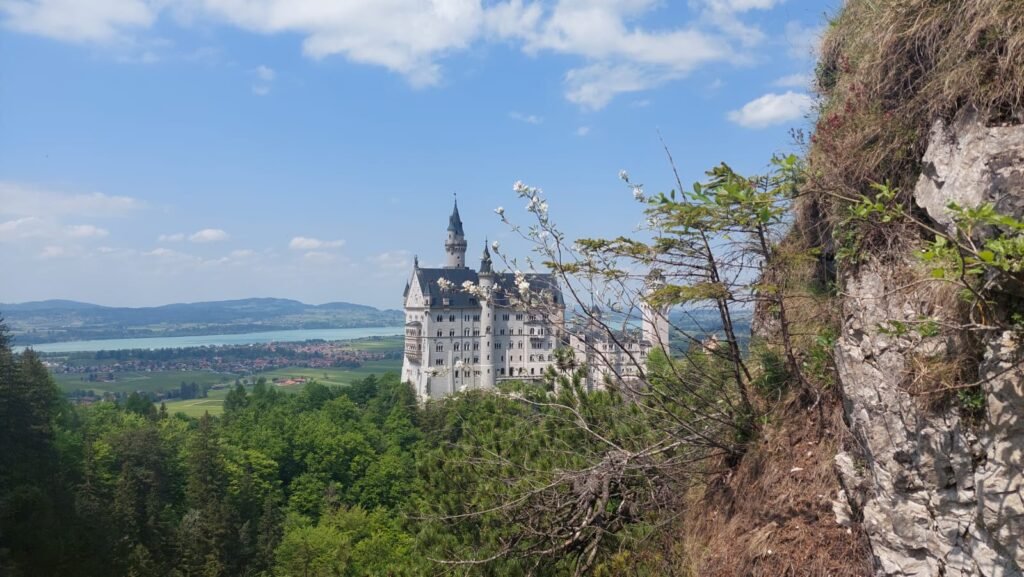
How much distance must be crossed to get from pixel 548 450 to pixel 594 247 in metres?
2.94

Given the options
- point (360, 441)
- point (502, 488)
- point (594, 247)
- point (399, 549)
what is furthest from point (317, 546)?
point (594, 247)

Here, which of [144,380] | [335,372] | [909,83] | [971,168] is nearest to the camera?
[971,168]

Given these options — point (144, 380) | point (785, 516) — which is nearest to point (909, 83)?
point (785, 516)

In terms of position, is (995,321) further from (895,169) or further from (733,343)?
(733,343)

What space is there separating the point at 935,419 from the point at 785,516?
1.64 meters

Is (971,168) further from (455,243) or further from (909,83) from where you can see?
(455,243)

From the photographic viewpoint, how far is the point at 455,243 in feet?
269

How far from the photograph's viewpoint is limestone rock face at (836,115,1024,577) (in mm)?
3436

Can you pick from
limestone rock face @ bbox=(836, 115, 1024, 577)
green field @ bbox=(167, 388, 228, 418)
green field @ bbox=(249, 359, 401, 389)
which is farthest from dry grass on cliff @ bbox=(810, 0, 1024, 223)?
green field @ bbox=(249, 359, 401, 389)

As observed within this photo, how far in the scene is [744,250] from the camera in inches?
228

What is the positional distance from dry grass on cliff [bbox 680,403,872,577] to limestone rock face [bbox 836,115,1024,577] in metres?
0.33

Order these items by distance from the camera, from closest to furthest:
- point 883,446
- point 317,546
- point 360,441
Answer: point 883,446, point 317,546, point 360,441

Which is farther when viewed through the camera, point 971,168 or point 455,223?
point 455,223

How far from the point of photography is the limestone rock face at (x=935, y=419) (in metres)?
3.44
